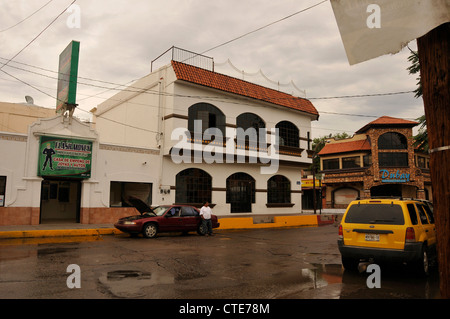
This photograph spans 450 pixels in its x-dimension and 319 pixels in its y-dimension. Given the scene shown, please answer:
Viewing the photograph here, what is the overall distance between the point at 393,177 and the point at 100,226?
1323 inches

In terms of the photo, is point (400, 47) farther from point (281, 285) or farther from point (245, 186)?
point (245, 186)

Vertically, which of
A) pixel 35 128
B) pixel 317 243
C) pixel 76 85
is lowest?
pixel 317 243

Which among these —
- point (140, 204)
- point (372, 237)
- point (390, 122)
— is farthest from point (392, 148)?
point (372, 237)

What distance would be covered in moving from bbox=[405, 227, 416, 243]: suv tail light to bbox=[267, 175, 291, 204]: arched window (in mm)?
17487

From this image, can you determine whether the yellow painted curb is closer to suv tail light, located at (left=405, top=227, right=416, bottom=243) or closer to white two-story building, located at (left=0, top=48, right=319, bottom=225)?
white two-story building, located at (left=0, top=48, right=319, bottom=225)

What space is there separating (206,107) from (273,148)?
19.8ft

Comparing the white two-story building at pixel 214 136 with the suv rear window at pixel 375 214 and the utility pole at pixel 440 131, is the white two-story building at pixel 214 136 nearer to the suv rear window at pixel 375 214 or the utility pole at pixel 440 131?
the suv rear window at pixel 375 214

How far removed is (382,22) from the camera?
9.24ft

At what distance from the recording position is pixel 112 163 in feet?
60.4

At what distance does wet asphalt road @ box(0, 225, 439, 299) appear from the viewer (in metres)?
5.97

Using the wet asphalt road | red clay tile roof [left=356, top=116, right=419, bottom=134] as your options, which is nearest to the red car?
the wet asphalt road

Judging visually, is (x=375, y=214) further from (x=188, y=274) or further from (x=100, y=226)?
(x=100, y=226)

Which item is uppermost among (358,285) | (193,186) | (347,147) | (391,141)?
(391,141)
